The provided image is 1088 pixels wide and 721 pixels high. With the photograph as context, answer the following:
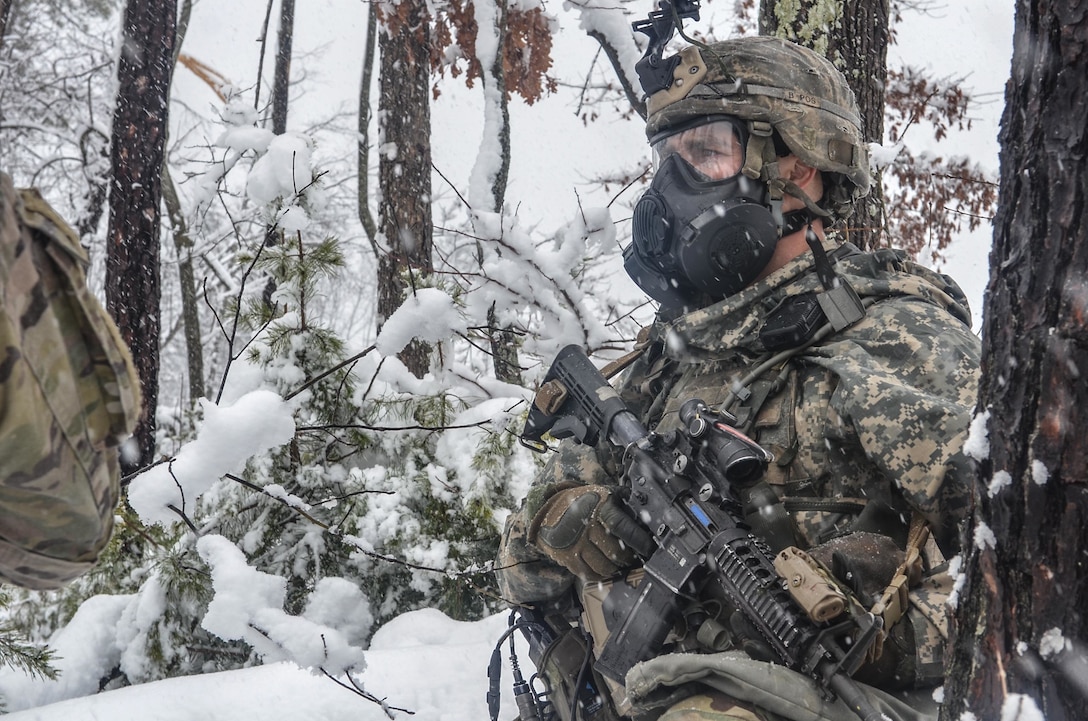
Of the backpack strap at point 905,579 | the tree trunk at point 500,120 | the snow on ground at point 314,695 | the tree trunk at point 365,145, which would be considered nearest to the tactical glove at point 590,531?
the backpack strap at point 905,579

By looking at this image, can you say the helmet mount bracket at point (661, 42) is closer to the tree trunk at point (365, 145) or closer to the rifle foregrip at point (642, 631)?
the rifle foregrip at point (642, 631)


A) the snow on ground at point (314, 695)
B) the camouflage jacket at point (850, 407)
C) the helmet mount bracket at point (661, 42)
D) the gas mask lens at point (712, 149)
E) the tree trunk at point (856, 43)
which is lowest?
the snow on ground at point (314, 695)

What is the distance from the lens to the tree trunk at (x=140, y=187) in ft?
15.5

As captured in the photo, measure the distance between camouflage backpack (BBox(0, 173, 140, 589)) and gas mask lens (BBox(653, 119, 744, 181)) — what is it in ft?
6.37

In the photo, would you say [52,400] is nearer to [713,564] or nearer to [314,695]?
[713,564]

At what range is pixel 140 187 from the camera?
484 cm

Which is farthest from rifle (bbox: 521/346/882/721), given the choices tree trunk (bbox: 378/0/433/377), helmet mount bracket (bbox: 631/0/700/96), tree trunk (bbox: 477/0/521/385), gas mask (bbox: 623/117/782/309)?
tree trunk (bbox: 378/0/433/377)

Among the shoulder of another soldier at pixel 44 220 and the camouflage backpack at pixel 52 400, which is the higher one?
the shoulder of another soldier at pixel 44 220

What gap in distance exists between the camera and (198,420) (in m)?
4.75

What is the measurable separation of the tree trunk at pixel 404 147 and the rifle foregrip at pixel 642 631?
4.55 metres

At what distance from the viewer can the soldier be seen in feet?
6.37

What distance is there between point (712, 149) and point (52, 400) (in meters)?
2.11

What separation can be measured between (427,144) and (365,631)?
4145mm

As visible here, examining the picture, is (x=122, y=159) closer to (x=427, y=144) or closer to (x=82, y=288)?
(x=427, y=144)
